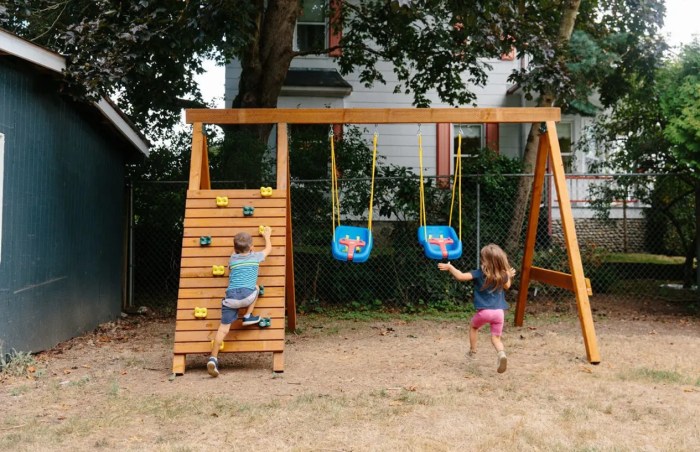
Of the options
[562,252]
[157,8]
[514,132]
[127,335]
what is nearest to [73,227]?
[127,335]

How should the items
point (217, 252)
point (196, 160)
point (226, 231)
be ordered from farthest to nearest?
point (196, 160) → point (226, 231) → point (217, 252)

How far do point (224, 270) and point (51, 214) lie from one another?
2.46 m

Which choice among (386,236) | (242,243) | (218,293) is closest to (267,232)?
(242,243)

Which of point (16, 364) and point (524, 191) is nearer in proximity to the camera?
point (16, 364)

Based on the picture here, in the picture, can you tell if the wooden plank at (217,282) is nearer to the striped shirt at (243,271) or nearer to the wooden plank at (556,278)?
the striped shirt at (243,271)

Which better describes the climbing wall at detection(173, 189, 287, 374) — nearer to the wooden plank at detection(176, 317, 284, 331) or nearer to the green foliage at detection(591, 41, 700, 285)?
the wooden plank at detection(176, 317, 284, 331)

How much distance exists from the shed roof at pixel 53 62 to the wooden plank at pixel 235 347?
10.3 ft

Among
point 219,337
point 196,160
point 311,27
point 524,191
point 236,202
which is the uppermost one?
point 311,27

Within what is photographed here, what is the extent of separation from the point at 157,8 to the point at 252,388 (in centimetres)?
505

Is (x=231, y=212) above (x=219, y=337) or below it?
above

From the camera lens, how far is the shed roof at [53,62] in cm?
596

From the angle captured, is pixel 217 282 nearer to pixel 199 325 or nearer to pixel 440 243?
pixel 199 325

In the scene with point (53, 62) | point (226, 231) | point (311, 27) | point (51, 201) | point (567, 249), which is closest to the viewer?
point (226, 231)

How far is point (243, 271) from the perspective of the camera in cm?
595
